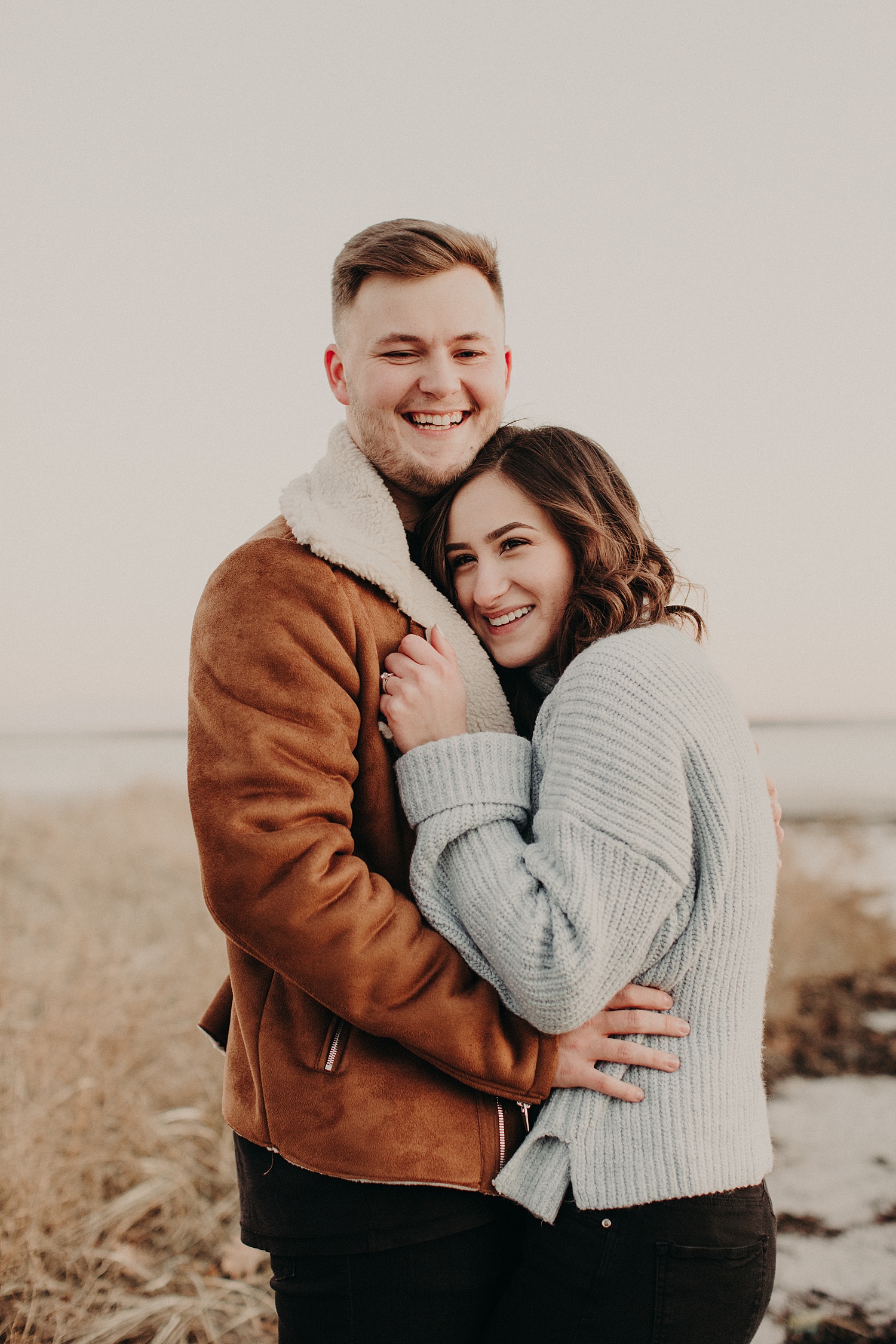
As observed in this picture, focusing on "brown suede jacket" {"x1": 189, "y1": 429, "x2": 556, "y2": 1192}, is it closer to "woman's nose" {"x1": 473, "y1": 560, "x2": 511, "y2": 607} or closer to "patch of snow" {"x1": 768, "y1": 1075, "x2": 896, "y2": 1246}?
"woman's nose" {"x1": 473, "y1": 560, "x2": 511, "y2": 607}

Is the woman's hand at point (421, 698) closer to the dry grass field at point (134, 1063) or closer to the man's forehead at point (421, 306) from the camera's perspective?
the man's forehead at point (421, 306)

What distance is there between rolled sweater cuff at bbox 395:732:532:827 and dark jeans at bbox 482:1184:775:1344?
694 mm

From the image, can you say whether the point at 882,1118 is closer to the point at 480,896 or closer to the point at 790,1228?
the point at 790,1228

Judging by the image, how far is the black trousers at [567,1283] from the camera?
4.91ft

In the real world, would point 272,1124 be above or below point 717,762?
below

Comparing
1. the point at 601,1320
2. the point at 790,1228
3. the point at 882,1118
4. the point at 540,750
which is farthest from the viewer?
the point at 882,1118

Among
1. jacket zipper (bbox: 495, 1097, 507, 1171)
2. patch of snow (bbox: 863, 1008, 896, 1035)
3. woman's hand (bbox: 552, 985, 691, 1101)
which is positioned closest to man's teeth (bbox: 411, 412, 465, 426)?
woman's hand (bbox: 552, 985, 691, 1101)

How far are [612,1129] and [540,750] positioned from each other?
2.14 feet

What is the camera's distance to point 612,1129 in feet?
5.17

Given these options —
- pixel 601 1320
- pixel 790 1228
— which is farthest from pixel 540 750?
pixel 790 1228

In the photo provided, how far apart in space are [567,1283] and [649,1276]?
5.4 inches

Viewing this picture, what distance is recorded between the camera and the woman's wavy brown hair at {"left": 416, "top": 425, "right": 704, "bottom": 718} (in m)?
2.03

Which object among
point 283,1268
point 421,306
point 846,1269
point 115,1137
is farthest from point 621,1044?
point 115,1137

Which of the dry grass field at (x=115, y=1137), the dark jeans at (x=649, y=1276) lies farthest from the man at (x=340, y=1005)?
the dry grass field at (x=115, y=1137)
